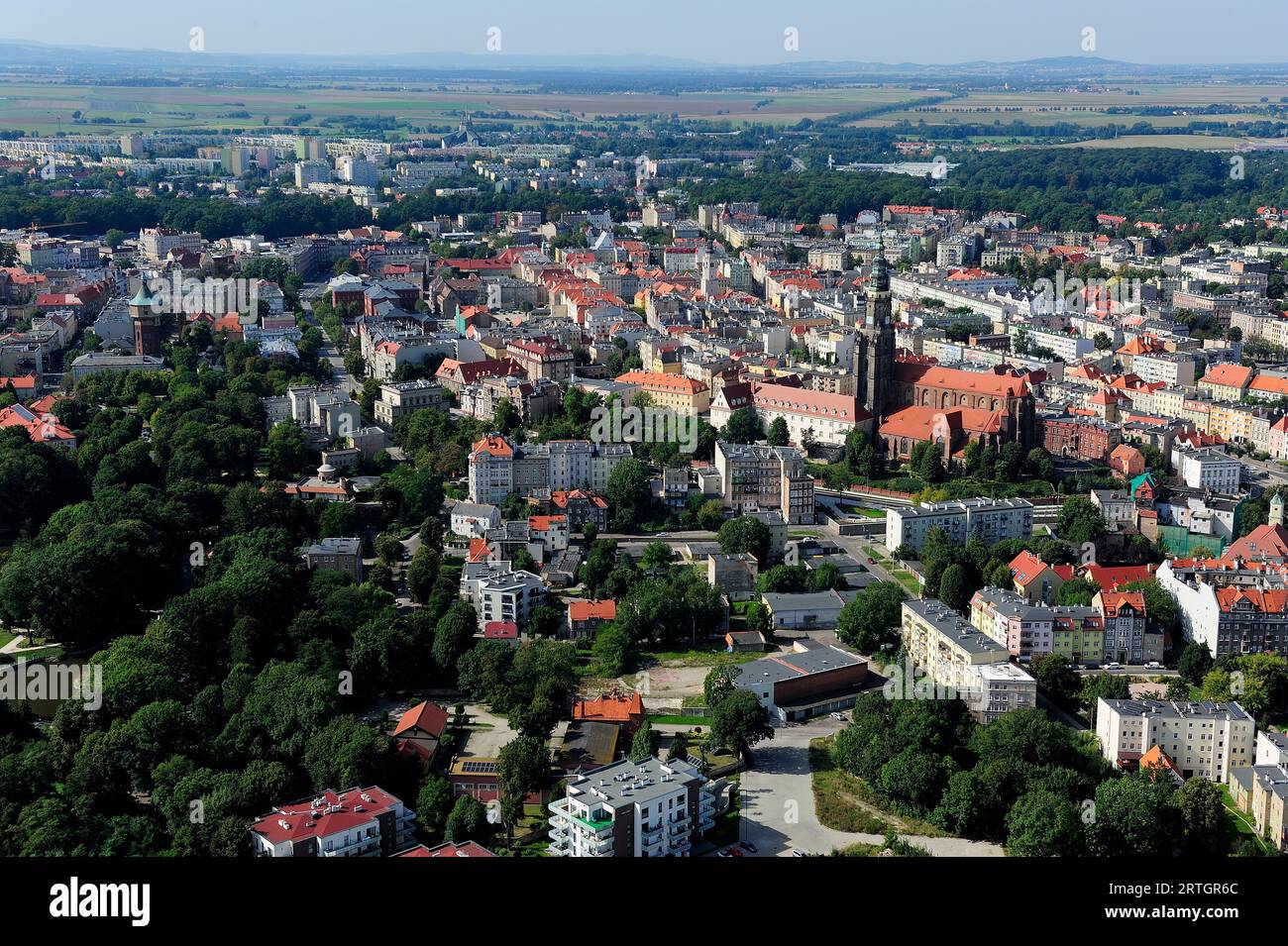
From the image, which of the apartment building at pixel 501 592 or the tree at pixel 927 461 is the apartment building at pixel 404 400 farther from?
the apartment building at pixel 501 592

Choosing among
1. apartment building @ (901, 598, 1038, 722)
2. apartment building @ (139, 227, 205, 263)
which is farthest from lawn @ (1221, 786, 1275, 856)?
apartment building @ (139, 227, 205, 263)

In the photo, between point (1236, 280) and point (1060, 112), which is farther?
point (1060, 112)

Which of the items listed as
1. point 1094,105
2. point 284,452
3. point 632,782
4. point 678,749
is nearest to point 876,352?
point 284,452

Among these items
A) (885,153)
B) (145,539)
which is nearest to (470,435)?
(145,539)

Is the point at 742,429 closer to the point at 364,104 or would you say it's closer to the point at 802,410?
the point at 802,410

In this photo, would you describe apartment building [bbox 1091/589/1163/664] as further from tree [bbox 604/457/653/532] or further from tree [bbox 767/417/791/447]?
tree [bbox 767/417/791/447]

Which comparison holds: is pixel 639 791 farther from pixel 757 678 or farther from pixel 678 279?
pixel 678 279
